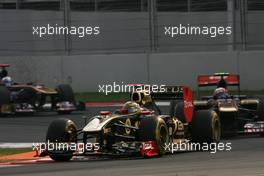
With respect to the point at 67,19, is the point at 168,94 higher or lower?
lower

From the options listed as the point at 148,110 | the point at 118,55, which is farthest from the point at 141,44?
the point at 148,110

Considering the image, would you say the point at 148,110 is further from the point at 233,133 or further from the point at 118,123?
the point at 233,133

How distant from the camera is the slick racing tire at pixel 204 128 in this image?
50.7 ft

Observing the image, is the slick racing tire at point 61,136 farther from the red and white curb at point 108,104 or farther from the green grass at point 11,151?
the red and white curb at point 108,104

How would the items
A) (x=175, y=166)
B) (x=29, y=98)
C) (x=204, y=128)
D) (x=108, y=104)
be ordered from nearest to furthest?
(x=175, y=166), (x=204, y=128), (x=29, y=98), (x=108, y=104)

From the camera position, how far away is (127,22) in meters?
39.8

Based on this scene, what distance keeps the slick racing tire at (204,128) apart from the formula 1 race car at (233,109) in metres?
2.19

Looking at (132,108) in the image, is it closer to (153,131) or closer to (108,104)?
(153,131)

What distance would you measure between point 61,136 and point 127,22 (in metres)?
25.9

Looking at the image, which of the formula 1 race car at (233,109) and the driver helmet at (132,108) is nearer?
the driver helmet at (132,108)

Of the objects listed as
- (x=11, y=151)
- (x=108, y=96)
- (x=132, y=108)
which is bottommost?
(x=11, y=151)

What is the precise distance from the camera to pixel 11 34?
40281 millimetres

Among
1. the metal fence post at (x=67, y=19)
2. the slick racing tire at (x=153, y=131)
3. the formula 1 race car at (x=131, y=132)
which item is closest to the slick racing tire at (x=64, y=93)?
the metal fence post at (x=67, y=19)

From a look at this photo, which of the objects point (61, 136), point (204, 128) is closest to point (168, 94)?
point (204, 128)
